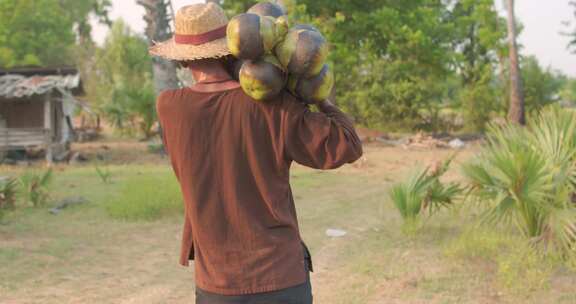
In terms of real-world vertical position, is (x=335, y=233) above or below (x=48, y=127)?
below

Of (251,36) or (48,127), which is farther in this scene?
(48,127)

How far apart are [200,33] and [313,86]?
1.63 ft

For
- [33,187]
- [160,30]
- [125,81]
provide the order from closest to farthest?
[33,187]
[160,30]
[125,81]

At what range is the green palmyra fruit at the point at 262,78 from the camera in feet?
6.68

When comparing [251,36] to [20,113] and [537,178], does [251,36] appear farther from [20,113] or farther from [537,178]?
[20,113]

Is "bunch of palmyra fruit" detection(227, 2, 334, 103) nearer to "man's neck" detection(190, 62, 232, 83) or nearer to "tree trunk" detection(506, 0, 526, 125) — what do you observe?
"man's neck" detection(190, 62, 232, 83)

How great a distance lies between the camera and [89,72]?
37656 millimetres

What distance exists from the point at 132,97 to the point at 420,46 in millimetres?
9284

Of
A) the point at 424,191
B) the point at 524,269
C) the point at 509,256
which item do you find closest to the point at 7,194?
the point at 424,191

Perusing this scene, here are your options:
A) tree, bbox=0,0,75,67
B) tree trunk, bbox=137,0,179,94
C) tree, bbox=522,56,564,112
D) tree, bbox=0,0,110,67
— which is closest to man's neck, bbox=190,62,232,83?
tree trunk, bbox=137,0,179,94

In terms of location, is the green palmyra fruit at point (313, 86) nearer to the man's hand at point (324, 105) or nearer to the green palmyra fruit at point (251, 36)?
the man's hand at point (324, 105)

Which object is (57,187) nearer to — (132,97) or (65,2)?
(132,97)

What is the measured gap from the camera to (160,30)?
579 inches

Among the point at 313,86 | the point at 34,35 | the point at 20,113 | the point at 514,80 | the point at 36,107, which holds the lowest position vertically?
the point at 20,113
